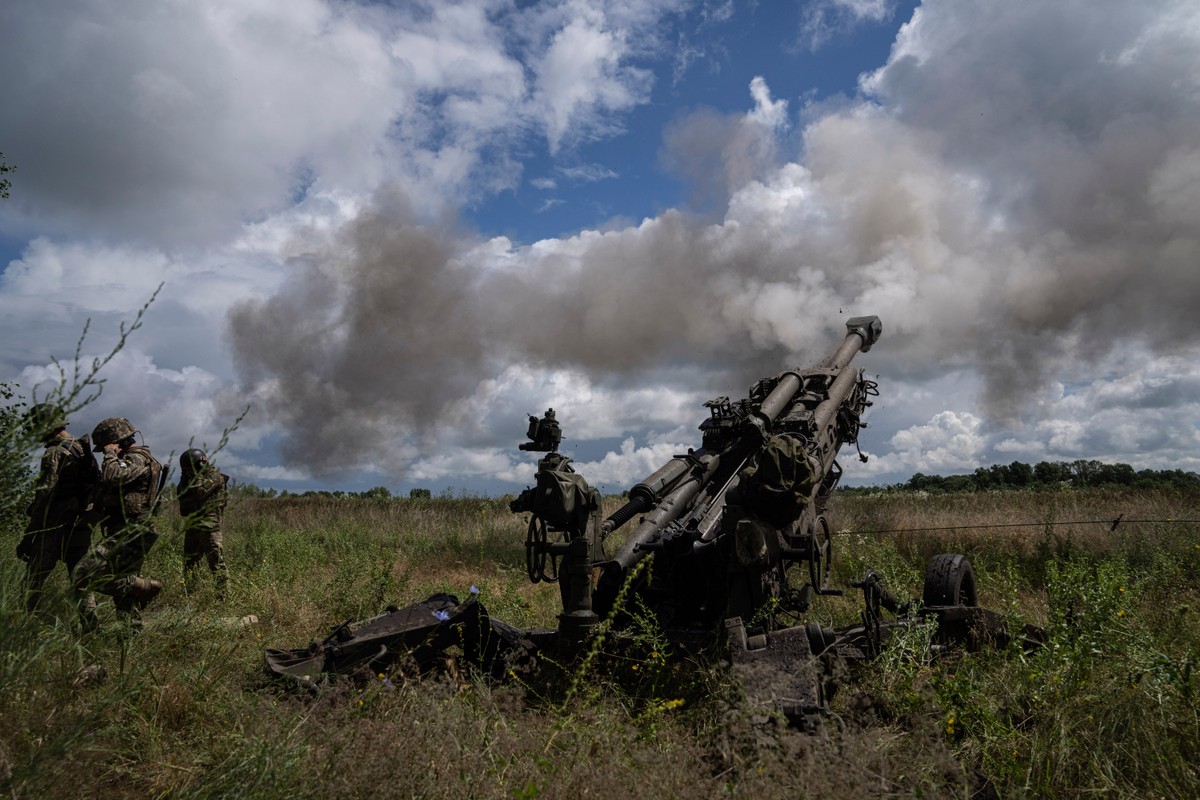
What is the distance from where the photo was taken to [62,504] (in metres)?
6.08

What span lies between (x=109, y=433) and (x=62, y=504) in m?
0.63

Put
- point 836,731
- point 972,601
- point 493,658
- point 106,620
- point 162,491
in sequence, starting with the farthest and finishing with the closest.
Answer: point 972,601
point 493,658
point 106,620
point 836,731
point 162,491

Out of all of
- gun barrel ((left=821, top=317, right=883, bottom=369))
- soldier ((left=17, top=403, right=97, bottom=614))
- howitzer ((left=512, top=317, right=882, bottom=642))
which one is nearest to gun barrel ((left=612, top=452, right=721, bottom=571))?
howitzer ((left=512, top=317, right=882, bottom=642))

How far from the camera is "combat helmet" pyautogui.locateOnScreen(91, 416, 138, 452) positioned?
20.5 ft

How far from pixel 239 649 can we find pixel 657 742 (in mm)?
3220

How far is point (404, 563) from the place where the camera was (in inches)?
446

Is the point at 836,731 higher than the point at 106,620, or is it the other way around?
the point at 106,620

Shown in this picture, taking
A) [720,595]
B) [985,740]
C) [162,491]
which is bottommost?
[985,740]

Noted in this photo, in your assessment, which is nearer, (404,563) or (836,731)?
(836,731)

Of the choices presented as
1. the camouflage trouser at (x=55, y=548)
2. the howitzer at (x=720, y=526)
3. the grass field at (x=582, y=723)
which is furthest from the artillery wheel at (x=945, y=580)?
the camouflage trouser at (x=55, y=548)

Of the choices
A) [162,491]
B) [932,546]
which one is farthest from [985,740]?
[932,546]

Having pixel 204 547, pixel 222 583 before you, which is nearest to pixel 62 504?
pixel 222 583

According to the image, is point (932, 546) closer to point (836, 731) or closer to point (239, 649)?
point (836, 731)

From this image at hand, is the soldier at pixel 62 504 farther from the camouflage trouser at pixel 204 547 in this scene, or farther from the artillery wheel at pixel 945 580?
the artillery wheel at pixel 945 580
